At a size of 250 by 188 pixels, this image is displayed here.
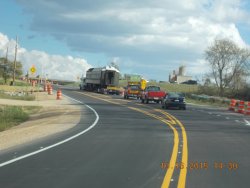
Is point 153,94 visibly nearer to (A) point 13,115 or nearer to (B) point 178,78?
(A) point 13,115

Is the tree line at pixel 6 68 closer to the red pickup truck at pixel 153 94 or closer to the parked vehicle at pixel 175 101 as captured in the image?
the red pickup truck at pixel 153 94

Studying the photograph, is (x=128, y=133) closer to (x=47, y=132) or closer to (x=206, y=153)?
(x=47, y=132)

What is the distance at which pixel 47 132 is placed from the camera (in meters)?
20.5

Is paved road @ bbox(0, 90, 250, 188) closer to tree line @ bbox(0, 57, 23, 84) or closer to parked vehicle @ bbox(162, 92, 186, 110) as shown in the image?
parked vehicle @ bbox(162, 92, 186, 110)

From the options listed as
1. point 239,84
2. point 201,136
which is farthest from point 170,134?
point 239,84

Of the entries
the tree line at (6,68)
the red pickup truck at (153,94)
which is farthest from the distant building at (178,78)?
the red pickup truck at (153,94)

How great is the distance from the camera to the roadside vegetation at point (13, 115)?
93.7 feet

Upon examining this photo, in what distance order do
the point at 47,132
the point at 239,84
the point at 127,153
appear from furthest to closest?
the point at 239,84
the point at 47,132
the point at 127,153

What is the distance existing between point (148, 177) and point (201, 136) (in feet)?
30.1
